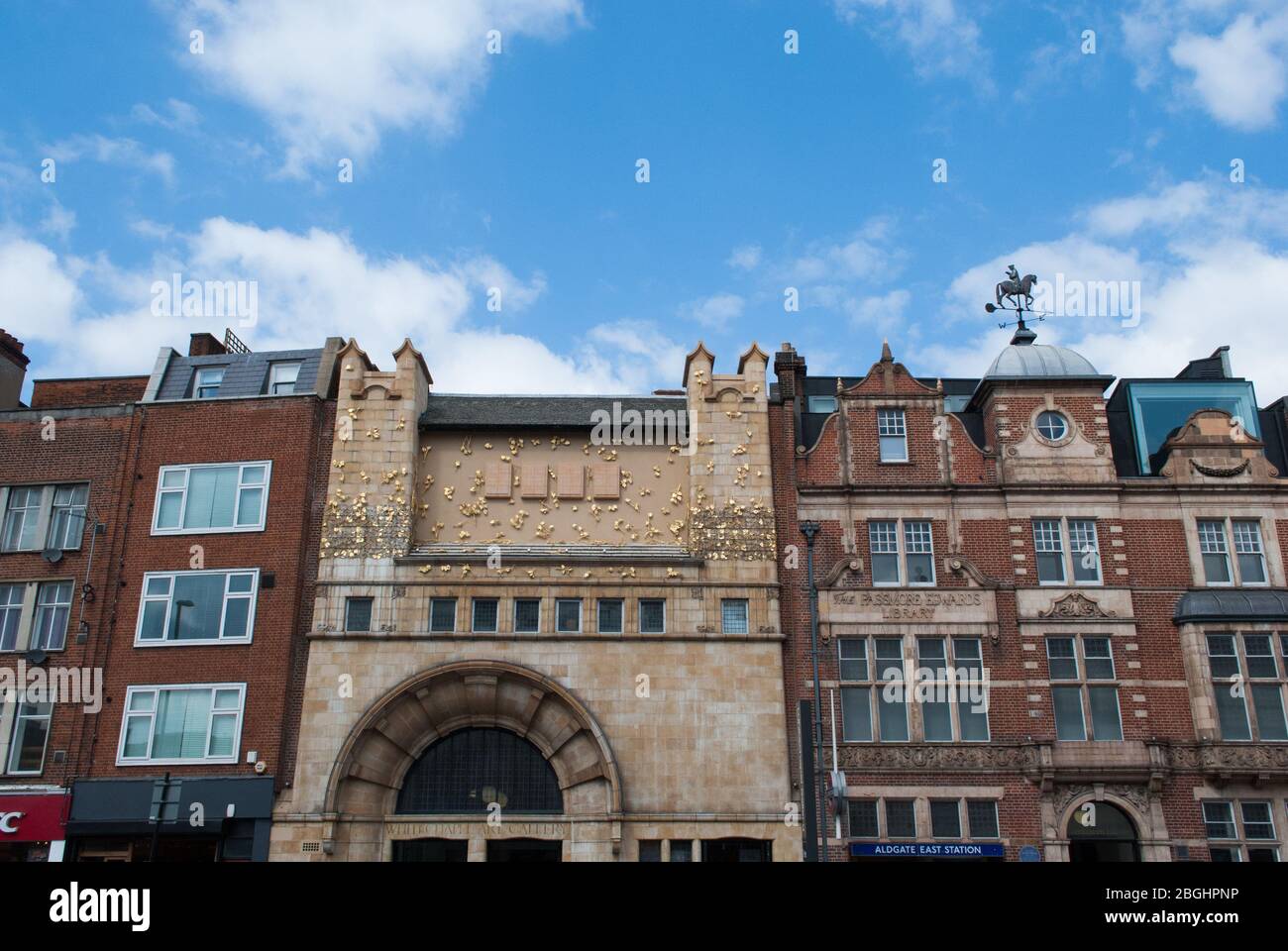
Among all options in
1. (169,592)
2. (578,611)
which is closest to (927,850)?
(578,611)

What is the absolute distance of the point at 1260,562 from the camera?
3067 cm

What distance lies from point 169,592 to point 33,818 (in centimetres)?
664

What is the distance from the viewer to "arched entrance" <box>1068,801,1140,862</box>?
91.0 ft

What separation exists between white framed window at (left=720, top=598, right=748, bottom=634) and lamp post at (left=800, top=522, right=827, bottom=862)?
6.09 ft

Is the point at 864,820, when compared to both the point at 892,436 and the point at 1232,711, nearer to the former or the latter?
the point at 1232,711

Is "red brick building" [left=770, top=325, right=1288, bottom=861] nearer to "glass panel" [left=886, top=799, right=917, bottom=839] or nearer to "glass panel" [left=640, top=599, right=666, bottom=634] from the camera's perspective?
"glass panel" [left=886, top=799, right=917, bottom=839]

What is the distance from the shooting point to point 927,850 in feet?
89.9

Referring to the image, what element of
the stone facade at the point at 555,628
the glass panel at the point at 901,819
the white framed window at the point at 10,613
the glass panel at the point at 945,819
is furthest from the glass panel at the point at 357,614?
the glass panel at the point at 945,819

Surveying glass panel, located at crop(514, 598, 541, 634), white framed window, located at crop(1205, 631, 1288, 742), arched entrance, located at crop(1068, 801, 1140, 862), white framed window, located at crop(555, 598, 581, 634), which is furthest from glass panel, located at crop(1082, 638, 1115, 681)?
glass panel, located at crop(514, 598, 541, 634)
